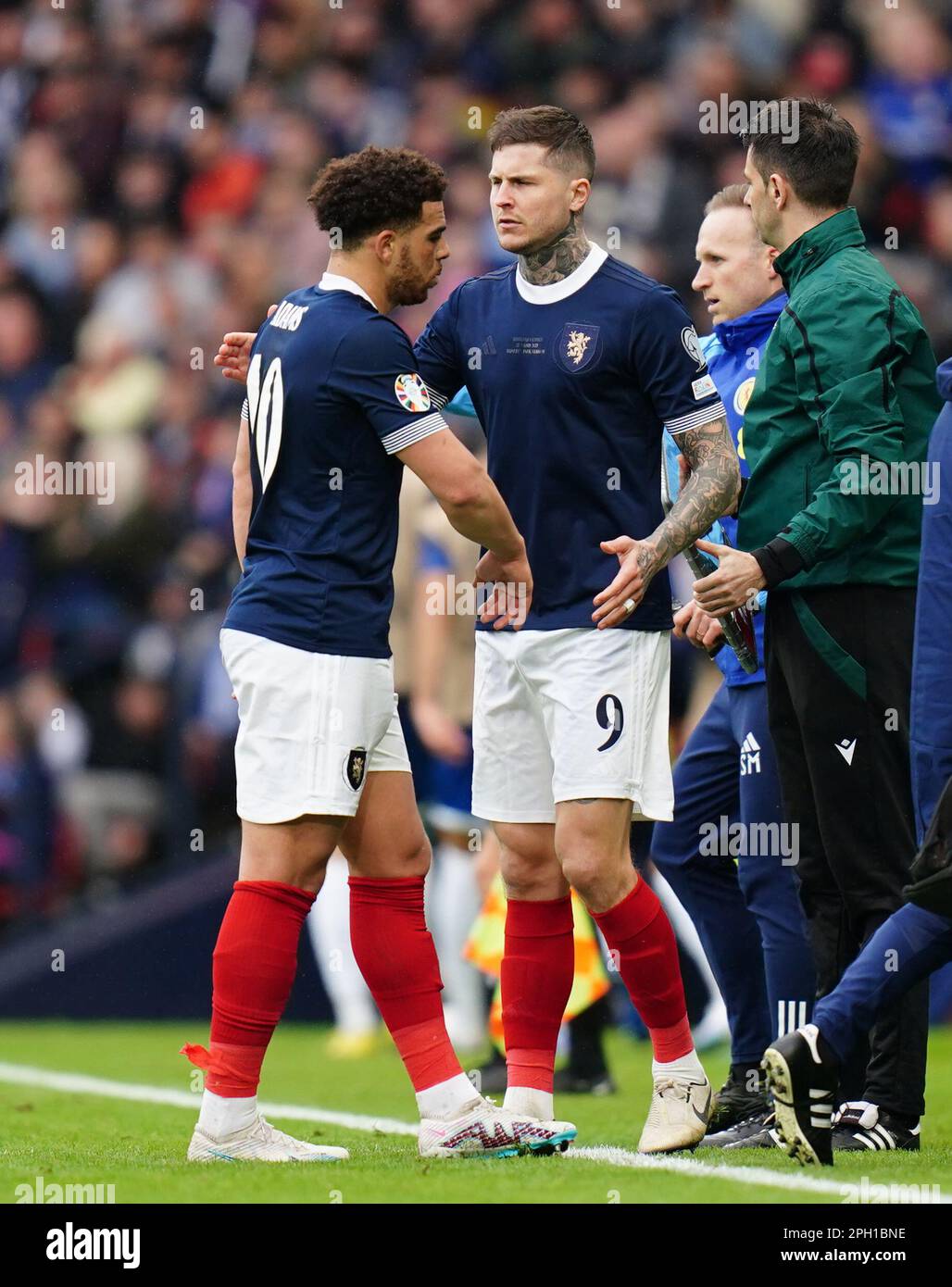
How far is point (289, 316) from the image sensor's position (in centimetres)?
428

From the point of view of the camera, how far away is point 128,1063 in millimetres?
7363

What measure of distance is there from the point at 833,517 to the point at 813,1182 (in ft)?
4.62

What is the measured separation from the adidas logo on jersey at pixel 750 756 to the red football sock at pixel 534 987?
603mm

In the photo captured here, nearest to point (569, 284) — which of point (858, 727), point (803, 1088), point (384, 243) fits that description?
point (384, 243)

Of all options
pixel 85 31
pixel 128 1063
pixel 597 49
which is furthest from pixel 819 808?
pixel 85 31

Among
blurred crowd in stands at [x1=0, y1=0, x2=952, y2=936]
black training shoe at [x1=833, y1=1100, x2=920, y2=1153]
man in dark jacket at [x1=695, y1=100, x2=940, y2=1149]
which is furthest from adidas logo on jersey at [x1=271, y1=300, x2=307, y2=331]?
blurred crowd in stands at [x1=0, y1=0, x2=952, y2=936]

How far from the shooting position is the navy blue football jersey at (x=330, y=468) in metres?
4.13

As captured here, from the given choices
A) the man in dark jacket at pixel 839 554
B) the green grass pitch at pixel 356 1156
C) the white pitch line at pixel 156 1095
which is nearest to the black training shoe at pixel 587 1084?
the green grass pitch at pixel 356 1156

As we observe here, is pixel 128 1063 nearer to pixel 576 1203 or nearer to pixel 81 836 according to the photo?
pixel 81 836

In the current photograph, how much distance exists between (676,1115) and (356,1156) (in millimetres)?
713

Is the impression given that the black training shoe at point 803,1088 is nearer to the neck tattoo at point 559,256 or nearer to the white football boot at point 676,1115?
the white football boot at point 676,1115

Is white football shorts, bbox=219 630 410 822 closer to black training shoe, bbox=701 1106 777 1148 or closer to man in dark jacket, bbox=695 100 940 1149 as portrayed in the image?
man in dark jacket, bbox=695 100 940 1149
